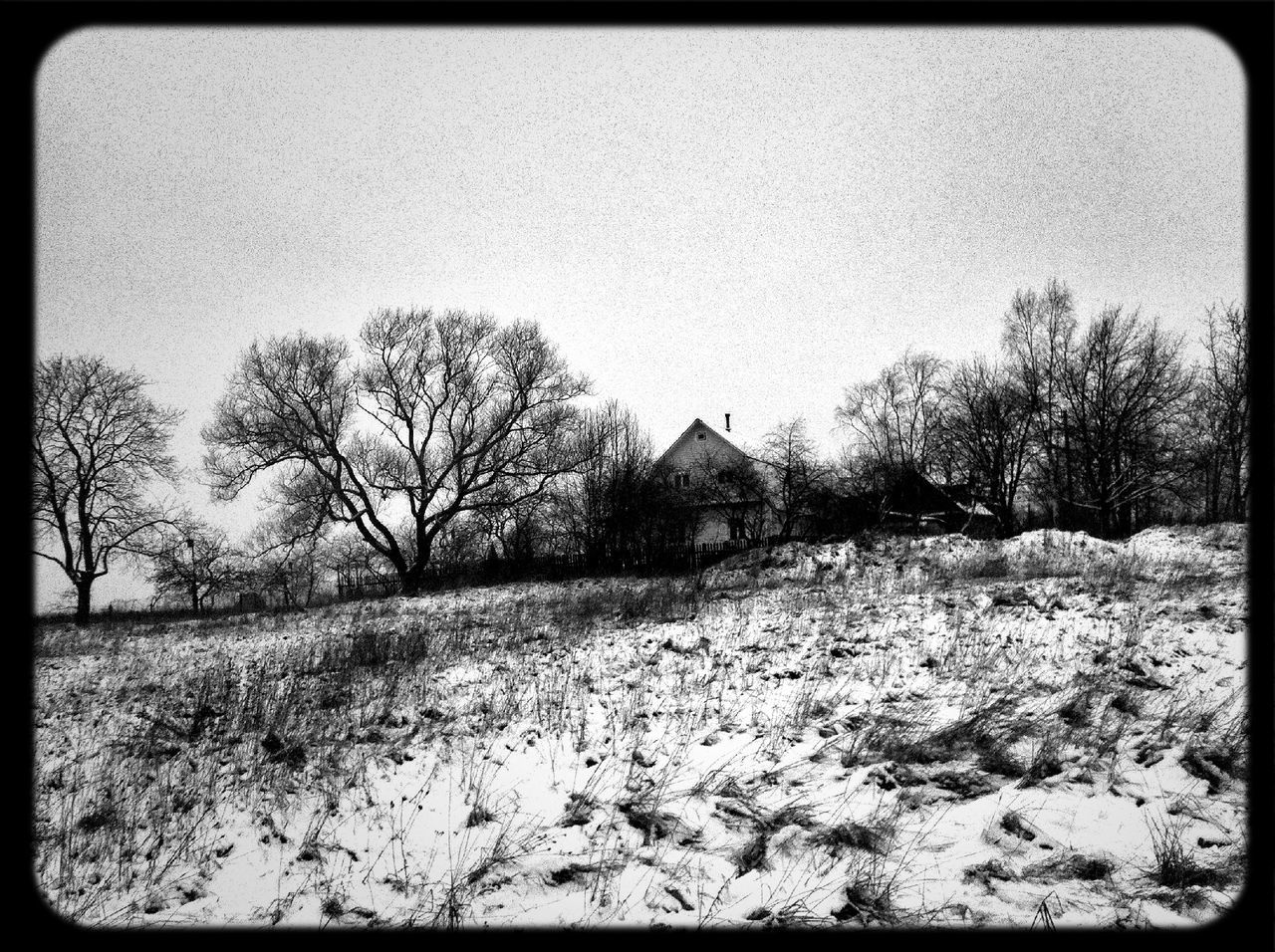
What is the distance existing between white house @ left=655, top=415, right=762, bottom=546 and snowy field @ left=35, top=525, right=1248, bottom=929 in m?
18.2

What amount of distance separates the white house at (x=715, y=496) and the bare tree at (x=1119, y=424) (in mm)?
14756

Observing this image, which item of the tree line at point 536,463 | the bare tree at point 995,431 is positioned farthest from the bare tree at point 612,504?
the bare tree at point 995,431

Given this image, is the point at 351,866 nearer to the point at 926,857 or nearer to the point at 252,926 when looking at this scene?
the point at 252,926

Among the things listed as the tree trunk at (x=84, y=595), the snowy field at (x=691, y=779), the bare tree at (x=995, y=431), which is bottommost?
the tree trunk at (x=84, y=595)

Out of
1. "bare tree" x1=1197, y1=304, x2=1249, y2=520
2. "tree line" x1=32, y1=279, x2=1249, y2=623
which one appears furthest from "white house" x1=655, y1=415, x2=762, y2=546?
"bare tree" x1=1197, y1=304, x2=1249, y2=520

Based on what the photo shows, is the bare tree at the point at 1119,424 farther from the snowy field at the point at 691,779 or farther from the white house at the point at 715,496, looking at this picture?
the snowy field at the point at 691,779

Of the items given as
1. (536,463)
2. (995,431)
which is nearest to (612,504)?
(536,463)

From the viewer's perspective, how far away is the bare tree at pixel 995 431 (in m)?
33.1

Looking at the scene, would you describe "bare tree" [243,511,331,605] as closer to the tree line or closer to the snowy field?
the tree line

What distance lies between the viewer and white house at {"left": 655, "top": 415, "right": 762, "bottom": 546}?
1101 inches

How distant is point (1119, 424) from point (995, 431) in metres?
5.49

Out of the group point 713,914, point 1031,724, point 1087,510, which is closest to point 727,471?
point 1087,510

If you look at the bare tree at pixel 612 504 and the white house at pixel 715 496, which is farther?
the white house at pixel 715 496

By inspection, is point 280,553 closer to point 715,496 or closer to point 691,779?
point 715,496
